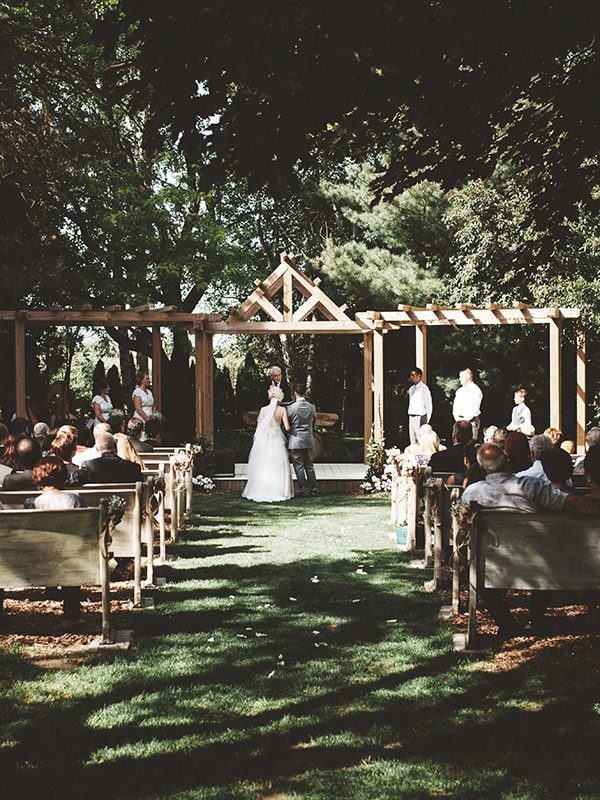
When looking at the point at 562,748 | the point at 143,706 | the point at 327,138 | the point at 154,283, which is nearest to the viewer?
the point at 562,748

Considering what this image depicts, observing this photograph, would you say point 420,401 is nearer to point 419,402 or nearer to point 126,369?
point 419,402

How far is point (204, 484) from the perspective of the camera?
654 inches

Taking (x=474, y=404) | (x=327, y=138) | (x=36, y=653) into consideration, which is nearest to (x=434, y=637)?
(x=36, y=653)

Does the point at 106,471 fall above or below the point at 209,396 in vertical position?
below

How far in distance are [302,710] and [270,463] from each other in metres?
10.5

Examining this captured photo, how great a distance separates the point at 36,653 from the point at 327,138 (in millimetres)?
4910

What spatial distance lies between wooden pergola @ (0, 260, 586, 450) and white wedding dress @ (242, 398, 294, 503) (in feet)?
8.95

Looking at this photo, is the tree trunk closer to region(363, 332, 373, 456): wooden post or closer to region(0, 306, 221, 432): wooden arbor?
region(0, 306, 221, 432): wooden arbor

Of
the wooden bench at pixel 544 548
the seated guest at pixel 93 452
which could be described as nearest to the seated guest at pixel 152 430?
the seated guest at pixel 93 452

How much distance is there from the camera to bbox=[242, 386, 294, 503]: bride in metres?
15.3

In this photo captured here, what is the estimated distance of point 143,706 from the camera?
4.86 metres

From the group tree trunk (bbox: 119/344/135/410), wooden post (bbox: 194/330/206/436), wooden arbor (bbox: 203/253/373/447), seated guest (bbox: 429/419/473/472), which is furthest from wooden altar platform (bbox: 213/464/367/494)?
tree trunk (bbox: 119/344/135/410)

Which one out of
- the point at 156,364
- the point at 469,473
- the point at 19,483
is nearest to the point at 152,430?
the point at 156,364

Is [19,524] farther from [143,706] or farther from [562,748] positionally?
[562,748]
